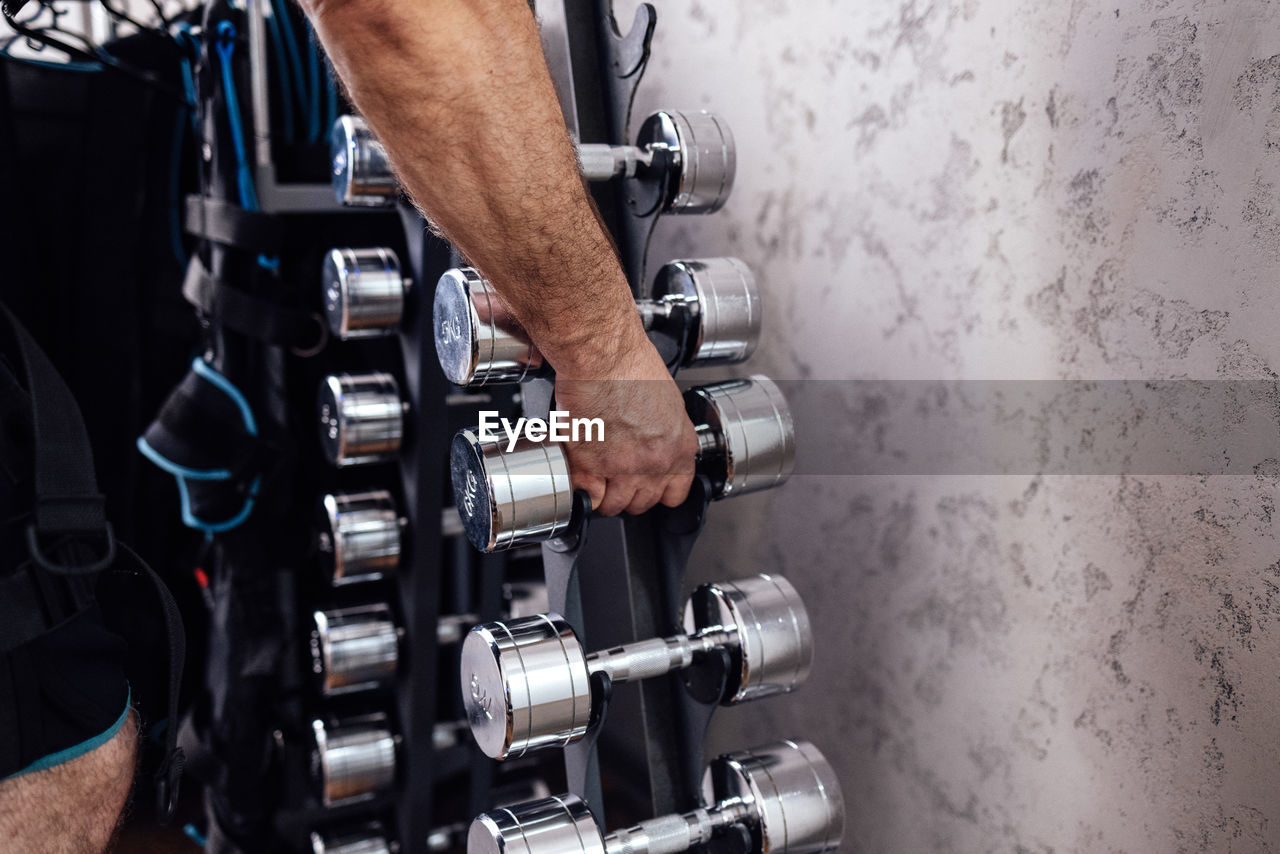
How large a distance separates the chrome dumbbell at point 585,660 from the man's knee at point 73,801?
0.40 meters

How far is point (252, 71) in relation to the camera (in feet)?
5.49

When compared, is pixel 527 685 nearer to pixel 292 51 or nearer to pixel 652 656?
pixel 652 656

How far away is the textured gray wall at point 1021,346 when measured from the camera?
1007mm

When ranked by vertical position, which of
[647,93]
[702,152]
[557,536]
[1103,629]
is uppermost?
[647,93]

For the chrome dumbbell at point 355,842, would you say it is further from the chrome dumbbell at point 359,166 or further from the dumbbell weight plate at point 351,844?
the chrome dumbbell at point 359,166

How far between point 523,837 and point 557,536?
351 millimetres

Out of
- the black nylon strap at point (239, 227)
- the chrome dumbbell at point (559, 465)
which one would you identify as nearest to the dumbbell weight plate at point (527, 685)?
the chrome dumbbell at point (559, 465)

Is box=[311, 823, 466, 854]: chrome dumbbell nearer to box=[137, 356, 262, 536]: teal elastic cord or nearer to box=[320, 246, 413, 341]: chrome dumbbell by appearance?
box=[137, 356, 262, 536]: teal elastic cord

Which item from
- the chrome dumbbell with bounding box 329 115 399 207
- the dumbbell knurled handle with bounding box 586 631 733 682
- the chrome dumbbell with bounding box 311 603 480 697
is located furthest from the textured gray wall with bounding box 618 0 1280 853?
the chrome dumbbell with bounding box 311 603 480 697

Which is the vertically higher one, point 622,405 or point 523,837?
point 622,405

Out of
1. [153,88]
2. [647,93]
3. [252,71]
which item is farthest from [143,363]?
[647,93]

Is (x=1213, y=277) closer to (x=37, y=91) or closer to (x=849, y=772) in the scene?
(x=849, y=772)

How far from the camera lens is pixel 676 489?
124 centimetres

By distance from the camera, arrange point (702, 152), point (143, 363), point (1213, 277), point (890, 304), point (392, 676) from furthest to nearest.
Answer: point (143, 363), point (392, 676), point (890, 304), point (702, 152), point (1213, 277)
